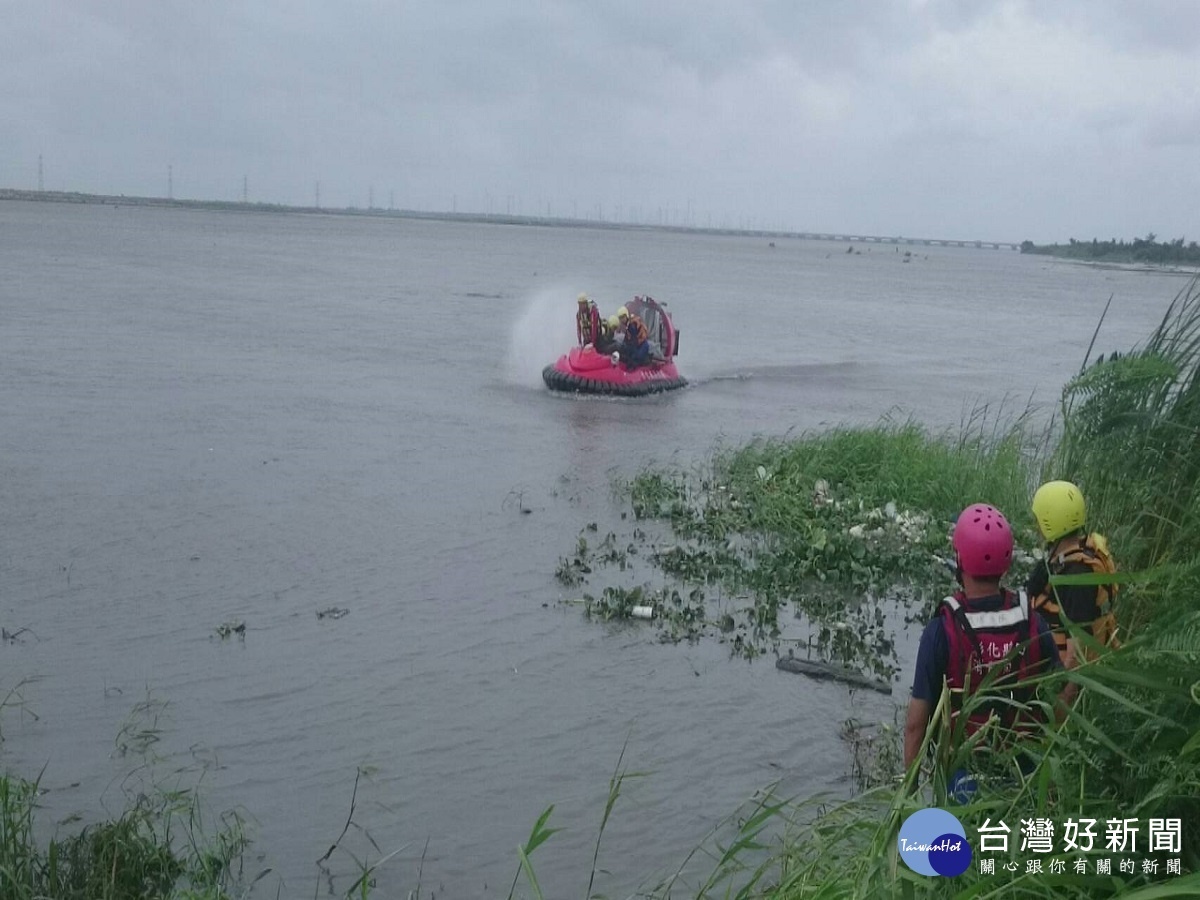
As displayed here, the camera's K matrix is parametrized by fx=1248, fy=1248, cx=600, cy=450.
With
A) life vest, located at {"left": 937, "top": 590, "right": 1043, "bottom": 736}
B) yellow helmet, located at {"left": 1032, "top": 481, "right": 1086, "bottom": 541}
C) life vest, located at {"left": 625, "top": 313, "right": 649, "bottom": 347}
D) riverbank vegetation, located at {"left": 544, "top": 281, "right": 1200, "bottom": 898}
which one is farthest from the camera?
life vest, located at {"left": 625, "top": 313, "right": 649, "bottom": 347}

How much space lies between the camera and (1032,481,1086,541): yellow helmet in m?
4.84

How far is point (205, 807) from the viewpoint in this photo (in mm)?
6281

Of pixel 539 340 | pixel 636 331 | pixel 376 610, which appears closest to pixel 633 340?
pixel 636 331

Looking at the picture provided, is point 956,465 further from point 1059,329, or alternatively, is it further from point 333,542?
point 1059,329

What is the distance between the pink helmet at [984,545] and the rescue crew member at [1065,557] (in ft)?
2.03

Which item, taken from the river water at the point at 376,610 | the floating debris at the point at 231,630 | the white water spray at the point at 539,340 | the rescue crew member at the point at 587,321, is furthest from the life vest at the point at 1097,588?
the white water spray at the point at 539,340

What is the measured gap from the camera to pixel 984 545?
4078 mm

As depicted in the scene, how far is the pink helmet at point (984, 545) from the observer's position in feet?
13.4

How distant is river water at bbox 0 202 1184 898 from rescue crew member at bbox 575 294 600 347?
4.04 ft

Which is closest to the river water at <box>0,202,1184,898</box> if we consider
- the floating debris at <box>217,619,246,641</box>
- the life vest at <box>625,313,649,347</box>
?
the floating debris at <box>217,619,246,641</box>

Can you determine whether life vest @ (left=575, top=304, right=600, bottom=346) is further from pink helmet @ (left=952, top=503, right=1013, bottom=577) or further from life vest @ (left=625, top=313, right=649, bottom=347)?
pink helmet @ (left=952, top=503, right=1013, bottom=577)

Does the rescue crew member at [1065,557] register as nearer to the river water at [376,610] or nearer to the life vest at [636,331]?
the river water at [376,610]

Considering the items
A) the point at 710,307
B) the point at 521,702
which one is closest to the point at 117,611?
the point at 521,702

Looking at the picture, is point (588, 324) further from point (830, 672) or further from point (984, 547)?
point (984, 547)
